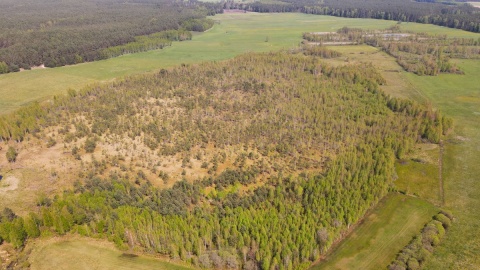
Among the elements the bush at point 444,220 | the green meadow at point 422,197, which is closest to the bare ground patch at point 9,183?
the green meadow at point 422,197

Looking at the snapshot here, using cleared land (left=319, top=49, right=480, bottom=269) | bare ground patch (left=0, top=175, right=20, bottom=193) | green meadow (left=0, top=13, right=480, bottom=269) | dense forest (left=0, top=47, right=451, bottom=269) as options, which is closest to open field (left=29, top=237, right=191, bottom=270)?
green meadow (left=0, top=13, right=480, bottom=269)

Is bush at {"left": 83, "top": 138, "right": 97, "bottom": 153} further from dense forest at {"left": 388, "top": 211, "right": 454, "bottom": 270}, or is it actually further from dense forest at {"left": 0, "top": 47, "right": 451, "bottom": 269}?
dense forest at {"left": 388, "top": 211, "right": 454, "bottom": 270}

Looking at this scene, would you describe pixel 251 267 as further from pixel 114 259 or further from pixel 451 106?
pixel 451 106

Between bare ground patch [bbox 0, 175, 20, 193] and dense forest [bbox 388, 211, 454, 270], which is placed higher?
bare ground patch [bbox 0, 175, 20, 193]

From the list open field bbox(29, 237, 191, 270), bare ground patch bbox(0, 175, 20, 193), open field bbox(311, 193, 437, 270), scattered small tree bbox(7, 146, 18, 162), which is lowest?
open field bbox(311, 193, 437, 270)

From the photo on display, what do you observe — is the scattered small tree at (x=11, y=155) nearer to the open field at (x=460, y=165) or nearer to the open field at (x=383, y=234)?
the open field at (x=383, y=234)

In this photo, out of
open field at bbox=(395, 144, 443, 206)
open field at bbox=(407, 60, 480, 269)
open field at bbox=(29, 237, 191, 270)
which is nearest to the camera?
open field at bbox=(29, 237, 191, 270)
